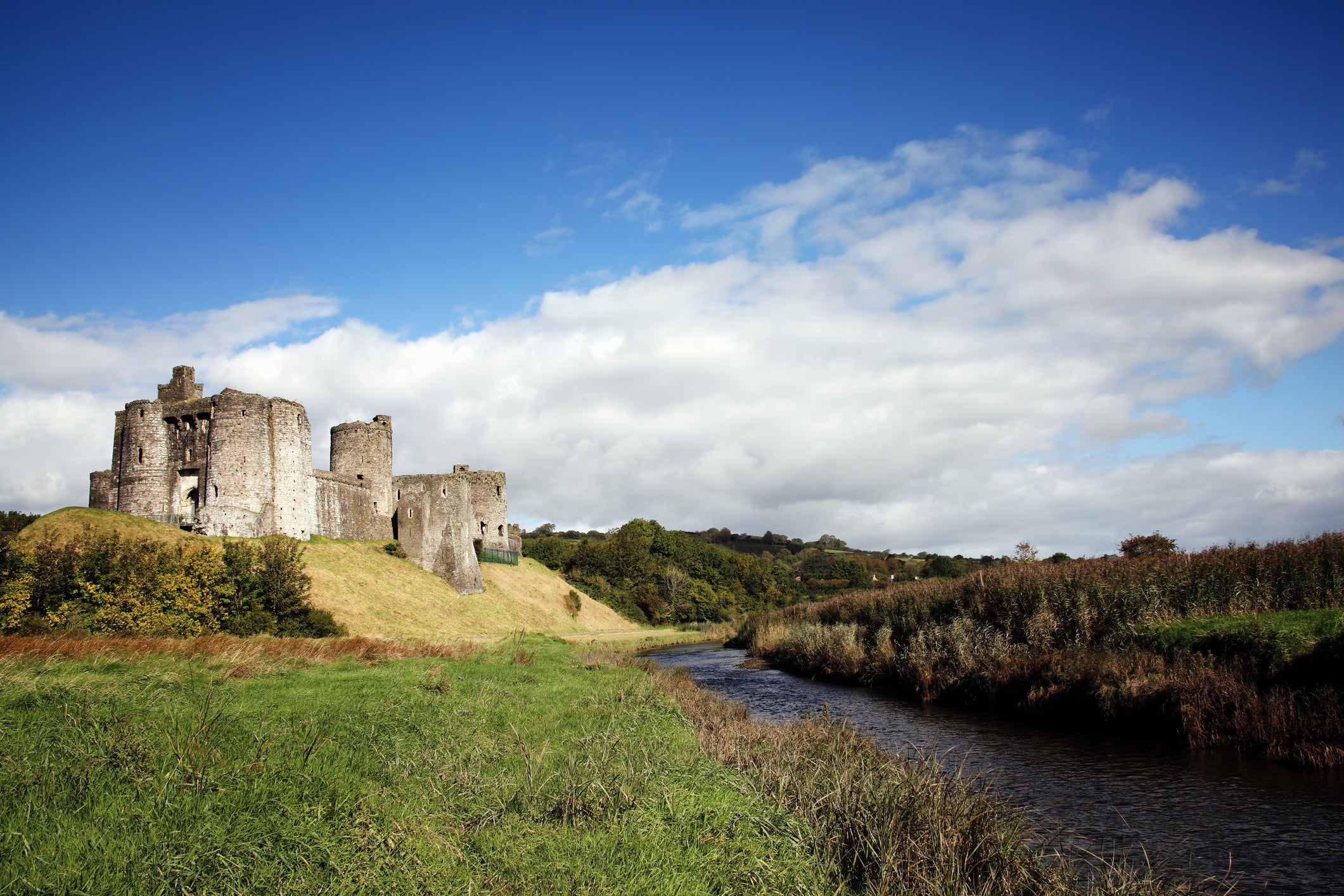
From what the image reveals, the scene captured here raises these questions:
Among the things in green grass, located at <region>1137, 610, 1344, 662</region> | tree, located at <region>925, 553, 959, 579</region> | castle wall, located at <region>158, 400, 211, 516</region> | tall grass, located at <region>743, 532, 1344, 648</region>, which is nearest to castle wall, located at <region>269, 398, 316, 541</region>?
castle wall, located at <region>158, 400, 211, 516</region>

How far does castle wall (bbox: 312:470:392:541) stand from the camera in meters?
40.8

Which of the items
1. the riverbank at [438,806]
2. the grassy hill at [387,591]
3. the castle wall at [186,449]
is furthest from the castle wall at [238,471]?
the riverbank at [438,806]

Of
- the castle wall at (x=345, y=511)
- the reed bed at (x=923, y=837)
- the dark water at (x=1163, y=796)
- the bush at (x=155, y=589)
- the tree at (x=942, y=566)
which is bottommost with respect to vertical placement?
the tree at (x=942, y=566)

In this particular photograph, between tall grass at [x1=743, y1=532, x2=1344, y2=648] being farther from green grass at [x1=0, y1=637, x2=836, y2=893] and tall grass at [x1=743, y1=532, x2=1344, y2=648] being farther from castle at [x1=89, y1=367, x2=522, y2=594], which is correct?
castle at [x1=89, y1=367, x2=522, y2=594]

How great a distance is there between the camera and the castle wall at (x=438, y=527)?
1806 inches

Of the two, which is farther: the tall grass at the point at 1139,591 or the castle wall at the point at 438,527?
the castle wall at the point at 438,527

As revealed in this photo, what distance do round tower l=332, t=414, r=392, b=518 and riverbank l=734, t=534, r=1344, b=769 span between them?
32840 mm

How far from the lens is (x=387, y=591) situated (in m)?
38.0

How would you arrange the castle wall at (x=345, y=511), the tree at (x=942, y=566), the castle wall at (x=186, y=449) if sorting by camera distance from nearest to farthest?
the castle wall at (x=186, y=449) → the castle wall at (x=345, y=511) → the tree at (x=942, y=566)

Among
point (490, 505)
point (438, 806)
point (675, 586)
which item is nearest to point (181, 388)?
point (490, 505)

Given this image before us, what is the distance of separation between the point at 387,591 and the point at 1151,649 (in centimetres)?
3388

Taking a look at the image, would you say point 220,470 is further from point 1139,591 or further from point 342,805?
point 1139,591

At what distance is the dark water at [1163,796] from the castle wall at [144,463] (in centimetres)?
3476

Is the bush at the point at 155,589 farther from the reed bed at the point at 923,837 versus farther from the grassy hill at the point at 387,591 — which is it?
the reed bed at the point at 923,837
